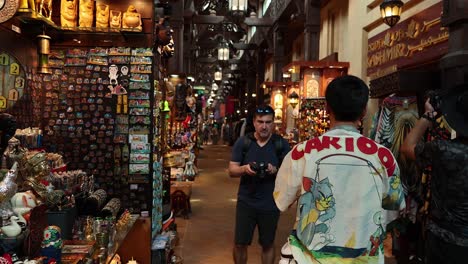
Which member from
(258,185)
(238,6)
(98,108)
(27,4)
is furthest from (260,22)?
(27,4)

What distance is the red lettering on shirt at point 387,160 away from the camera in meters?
2.07

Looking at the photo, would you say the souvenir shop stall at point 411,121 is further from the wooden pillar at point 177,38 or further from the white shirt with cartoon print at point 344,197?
the wooden pillar at point 177,38

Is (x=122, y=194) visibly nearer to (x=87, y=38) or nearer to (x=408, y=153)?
(x=87, y=38)

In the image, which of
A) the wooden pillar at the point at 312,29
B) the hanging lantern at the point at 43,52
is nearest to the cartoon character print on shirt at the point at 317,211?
the hanging lantern at the point at 43,52

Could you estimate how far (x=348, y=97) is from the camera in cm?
205

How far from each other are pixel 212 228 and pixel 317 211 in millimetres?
5884

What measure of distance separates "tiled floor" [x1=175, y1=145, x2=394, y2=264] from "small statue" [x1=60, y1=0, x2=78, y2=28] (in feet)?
9.98

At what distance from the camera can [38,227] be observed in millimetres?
2307

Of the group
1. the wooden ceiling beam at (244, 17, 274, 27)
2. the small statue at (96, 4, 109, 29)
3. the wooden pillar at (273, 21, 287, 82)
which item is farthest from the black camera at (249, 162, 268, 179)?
the wooden ceiling beam at (244, 17, 274, 27)

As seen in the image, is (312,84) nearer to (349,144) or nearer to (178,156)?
(178,156)

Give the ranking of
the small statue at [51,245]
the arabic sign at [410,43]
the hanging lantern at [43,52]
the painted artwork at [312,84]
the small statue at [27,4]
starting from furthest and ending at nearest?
the painted artwork at [312,84] < the arabic sign at [410,43] < the hanging lantern at [43,52] < the small statue at [27,4] < the small statue at [51,245]

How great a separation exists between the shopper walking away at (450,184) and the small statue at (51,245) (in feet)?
6.75

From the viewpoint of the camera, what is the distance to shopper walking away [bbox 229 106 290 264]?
13.9ft

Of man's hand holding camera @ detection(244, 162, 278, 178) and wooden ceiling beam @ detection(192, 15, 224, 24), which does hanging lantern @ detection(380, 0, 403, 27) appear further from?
wooden ceiling beam @ detection(192, 15, 224, 24)
